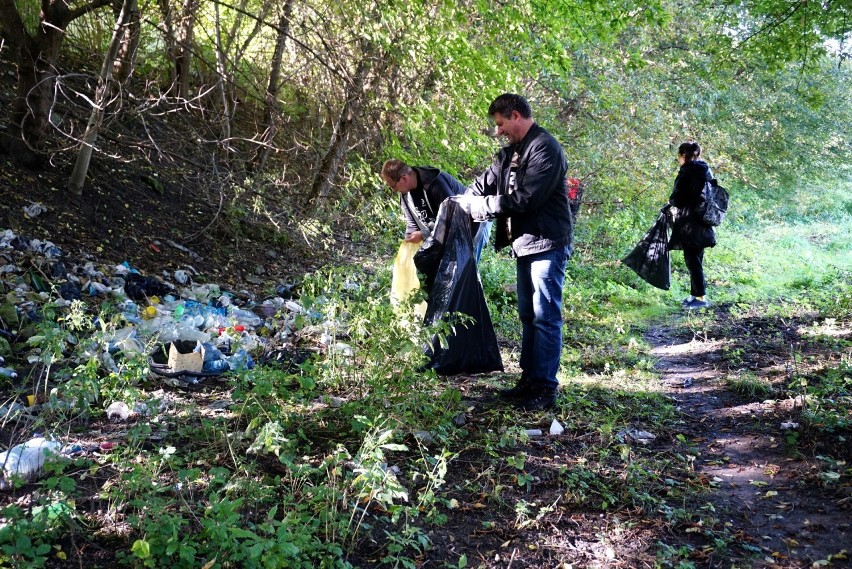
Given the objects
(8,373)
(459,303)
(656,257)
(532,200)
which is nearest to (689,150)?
(656,257)

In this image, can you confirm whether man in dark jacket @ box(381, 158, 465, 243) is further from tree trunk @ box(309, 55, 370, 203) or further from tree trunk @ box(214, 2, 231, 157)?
tree trunk @ box(309, 55, 370, 203)

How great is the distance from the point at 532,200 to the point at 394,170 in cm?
131

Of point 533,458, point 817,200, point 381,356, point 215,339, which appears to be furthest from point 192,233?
point 817,200

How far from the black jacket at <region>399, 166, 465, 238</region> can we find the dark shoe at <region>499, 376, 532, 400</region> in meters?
1.32

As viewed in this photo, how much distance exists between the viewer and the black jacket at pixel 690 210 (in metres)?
7.13

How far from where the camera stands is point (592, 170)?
11.5 meters

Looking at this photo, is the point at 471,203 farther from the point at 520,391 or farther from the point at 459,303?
the point at 520,391

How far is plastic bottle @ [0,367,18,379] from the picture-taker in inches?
152

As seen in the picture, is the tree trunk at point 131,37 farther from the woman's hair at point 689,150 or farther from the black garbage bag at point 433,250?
the woman's hair at point 689,150

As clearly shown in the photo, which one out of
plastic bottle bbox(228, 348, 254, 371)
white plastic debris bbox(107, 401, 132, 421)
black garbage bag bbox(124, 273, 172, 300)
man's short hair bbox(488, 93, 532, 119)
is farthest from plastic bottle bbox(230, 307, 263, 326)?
man's short hair bbox(488, 93, 532, 119)

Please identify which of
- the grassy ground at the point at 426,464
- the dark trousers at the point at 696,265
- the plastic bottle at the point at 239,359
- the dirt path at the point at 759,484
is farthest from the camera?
the dark trousers at the point at 696,265

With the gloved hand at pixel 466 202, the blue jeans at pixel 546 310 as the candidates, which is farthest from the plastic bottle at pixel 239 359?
the blue jeans at pixel 546 310

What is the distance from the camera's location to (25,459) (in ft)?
8.87

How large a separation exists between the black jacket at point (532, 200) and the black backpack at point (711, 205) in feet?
12.0
